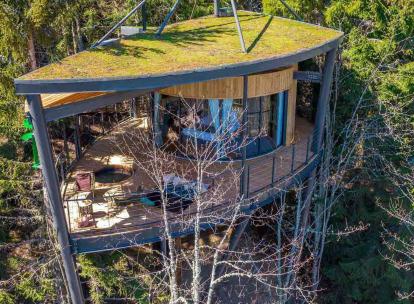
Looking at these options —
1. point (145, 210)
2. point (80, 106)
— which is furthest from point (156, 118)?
point (80, 106)

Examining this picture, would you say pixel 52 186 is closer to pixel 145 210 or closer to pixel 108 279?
pixel 145 210

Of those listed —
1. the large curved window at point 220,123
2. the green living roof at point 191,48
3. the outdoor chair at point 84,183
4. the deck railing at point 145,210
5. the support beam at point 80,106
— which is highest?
the green living roof at point 191,48

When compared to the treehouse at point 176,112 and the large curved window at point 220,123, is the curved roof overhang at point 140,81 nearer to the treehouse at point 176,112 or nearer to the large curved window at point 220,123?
the treehouse at point 176,112

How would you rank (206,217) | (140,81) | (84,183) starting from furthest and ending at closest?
(84,183), (206,217), (140,81)

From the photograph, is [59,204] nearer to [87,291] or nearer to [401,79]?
[87,291]

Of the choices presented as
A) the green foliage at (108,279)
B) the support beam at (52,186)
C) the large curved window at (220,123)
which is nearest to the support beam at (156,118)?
the large curved window at (220,123)

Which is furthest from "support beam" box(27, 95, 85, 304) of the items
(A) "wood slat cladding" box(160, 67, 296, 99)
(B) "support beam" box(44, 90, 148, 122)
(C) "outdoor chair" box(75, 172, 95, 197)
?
(A) "wood slat cladding" box(160, 67, 296, 99)

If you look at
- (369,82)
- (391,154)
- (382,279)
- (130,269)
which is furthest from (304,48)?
(382,279)
